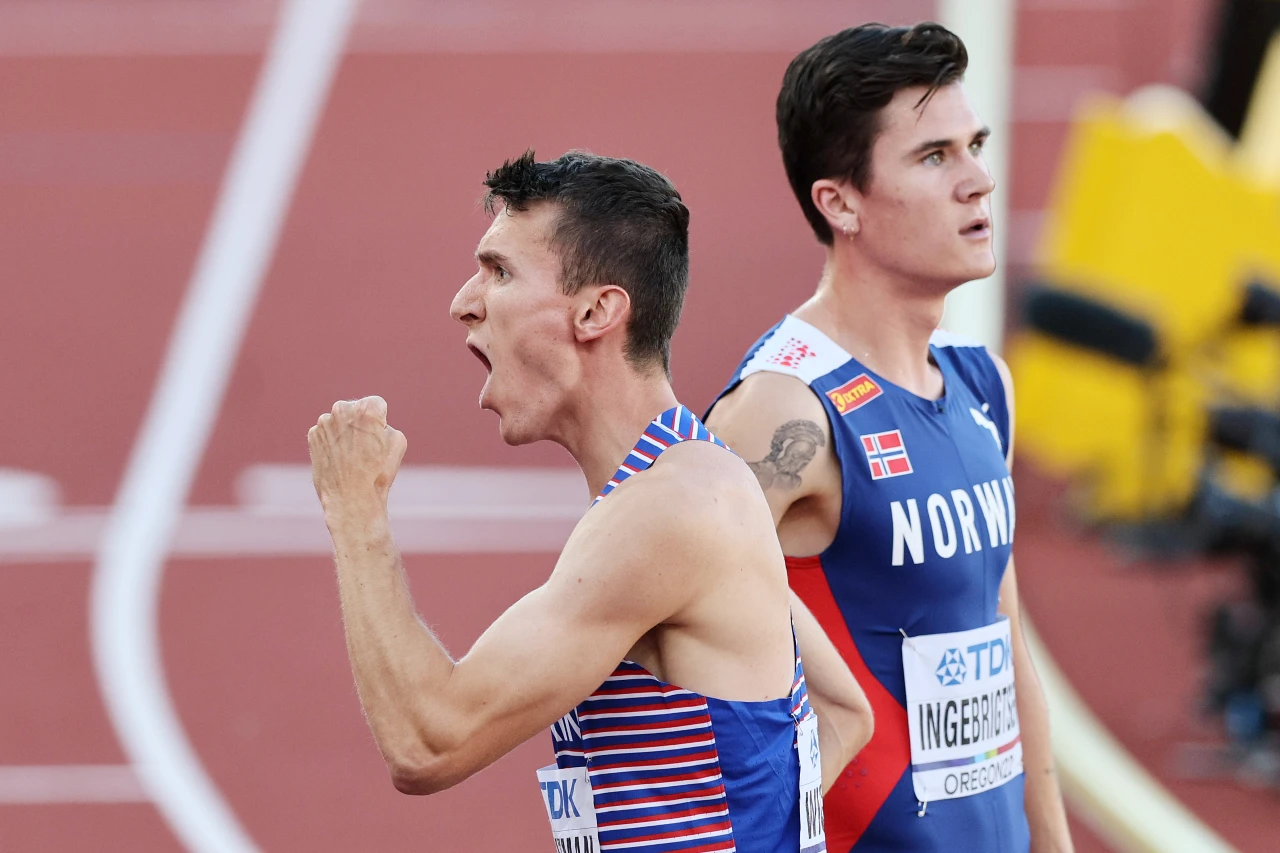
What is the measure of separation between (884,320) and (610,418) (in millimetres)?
959

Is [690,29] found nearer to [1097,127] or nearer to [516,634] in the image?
[1097,127]

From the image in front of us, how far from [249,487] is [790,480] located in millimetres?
7114

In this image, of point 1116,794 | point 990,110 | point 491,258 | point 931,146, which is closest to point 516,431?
point 491,258

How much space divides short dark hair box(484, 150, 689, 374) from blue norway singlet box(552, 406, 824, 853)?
531 millimetres

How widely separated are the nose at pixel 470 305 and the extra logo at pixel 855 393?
87 centimetres

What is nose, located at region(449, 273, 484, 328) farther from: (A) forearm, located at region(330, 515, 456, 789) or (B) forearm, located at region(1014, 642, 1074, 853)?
(B) forearm, located at region(1014, 642, 1074, 853)

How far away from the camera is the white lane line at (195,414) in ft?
22.9

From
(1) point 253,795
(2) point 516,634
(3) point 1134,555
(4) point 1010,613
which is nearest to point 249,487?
(1) point 253,795

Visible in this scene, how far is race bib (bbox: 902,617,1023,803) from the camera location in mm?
3135

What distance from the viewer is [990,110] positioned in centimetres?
1177

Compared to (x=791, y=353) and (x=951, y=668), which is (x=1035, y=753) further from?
(x=791, y=353)

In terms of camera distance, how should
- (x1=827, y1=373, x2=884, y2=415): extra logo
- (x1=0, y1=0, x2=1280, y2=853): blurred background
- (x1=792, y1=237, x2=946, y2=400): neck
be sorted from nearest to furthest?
(x1=827, y1=373, x2=884, y2=415): extra logo → (x1=792, y1=237, x2=946, y2=400): neck → (x1=0, y1=0, x2=1280, y2=853): blurred background

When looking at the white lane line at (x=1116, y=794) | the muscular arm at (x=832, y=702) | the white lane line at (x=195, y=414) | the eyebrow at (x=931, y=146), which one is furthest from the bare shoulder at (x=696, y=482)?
the white lane line at (x=195, y=414)

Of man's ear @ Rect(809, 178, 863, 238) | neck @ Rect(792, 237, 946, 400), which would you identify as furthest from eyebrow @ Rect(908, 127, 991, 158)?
neck @ Rect(792, 237, 946, 400)
